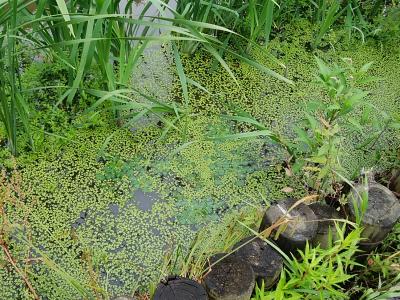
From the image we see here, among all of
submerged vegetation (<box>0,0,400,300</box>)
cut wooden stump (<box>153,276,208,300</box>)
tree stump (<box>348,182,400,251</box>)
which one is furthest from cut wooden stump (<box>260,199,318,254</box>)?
cut wooden stump (<box>153,276,208,300</box>)

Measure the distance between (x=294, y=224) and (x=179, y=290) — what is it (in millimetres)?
471

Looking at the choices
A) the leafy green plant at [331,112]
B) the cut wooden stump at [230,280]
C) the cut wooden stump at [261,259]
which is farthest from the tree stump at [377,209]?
the cut wooden stump at [230,280]

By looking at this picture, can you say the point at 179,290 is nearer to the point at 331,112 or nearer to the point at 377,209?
the point at 377,209

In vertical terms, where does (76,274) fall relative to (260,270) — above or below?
below

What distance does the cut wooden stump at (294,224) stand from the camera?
68.5 inches

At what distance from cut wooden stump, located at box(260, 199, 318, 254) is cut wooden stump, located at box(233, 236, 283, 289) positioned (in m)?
0.08

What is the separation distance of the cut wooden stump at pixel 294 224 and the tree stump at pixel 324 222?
0.28ft

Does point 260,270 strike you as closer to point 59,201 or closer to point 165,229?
point 165,229

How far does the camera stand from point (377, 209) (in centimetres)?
184

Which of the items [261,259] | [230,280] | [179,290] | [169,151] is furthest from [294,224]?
[169,151]

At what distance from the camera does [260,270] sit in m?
1.65

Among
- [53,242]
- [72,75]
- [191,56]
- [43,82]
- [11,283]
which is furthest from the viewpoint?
[191,56]

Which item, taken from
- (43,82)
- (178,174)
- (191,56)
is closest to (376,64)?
(191,56)

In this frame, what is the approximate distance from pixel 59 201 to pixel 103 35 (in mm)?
680
